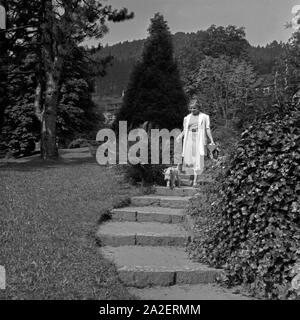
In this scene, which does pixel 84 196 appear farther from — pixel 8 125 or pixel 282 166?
pixel 8 125

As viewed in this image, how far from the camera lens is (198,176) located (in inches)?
367

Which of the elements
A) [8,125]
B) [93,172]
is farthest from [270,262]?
[8,125]

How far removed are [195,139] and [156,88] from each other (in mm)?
12500

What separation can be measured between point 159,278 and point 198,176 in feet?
15.1

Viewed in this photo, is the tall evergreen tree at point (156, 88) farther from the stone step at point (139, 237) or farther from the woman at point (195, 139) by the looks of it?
the stone step at point (139, 237)

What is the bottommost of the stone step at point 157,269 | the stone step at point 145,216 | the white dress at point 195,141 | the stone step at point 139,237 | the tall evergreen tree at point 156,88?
the stone step at point 157,269

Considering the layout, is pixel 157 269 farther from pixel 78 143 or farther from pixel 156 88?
pixel 78 143

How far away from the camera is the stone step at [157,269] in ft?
15.8

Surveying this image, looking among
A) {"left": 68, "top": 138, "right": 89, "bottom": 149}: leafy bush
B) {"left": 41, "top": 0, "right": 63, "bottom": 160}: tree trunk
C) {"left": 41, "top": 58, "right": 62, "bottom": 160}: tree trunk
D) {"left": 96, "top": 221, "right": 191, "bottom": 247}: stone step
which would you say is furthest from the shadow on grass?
{"left": 68, "top": 138, "right": 89, "bottom": 149}: leafy bush

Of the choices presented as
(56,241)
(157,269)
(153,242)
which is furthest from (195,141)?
(157,269)

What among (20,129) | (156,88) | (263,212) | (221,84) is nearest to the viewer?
(263,212)

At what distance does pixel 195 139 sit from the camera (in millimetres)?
9523

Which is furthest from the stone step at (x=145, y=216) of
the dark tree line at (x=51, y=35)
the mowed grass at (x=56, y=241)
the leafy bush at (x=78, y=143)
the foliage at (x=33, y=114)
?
the leafy bush at (x=78, y=143)

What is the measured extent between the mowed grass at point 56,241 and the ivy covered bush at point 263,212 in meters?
1.18
